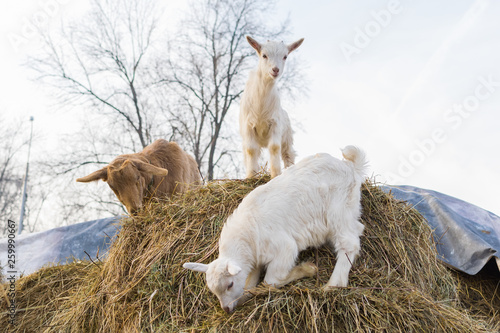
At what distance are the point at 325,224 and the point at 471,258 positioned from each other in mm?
3048

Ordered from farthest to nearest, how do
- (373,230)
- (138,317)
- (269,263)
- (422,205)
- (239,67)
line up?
1. (239,67)
2. (422,205)
3. (373,230)
4. (138,317)
5. (269,263)

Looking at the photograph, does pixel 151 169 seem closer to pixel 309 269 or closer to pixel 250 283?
pixel 250 283

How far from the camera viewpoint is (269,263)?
10.5ft

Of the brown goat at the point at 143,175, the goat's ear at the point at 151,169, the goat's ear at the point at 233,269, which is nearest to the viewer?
the goat's ear at the point at 233,269

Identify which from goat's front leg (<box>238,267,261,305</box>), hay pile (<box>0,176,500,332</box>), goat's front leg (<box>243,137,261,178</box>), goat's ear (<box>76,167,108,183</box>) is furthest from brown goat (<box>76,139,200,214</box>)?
goat's front leg (<box>238,267,261,305</box>)

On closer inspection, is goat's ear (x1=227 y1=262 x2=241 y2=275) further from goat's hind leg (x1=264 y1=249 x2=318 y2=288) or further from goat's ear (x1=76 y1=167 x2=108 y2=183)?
goat's ear (x1=76 y1=167 x2=108 y2=183)

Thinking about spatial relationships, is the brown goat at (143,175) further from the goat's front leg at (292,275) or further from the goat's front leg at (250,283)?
the goat's front leg at (292,275)

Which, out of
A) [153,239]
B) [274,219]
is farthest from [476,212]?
[153,239]

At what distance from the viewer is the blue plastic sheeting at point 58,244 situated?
7395 mm

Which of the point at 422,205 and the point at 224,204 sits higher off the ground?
the point at 224,204

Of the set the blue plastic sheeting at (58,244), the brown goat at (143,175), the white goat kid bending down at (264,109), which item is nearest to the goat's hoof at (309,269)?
the white goat kid bending down at (264,109)

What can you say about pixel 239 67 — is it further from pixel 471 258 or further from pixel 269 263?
pixel 269 263

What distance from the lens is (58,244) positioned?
7.70 meters

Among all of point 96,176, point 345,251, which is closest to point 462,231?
point 345,251
